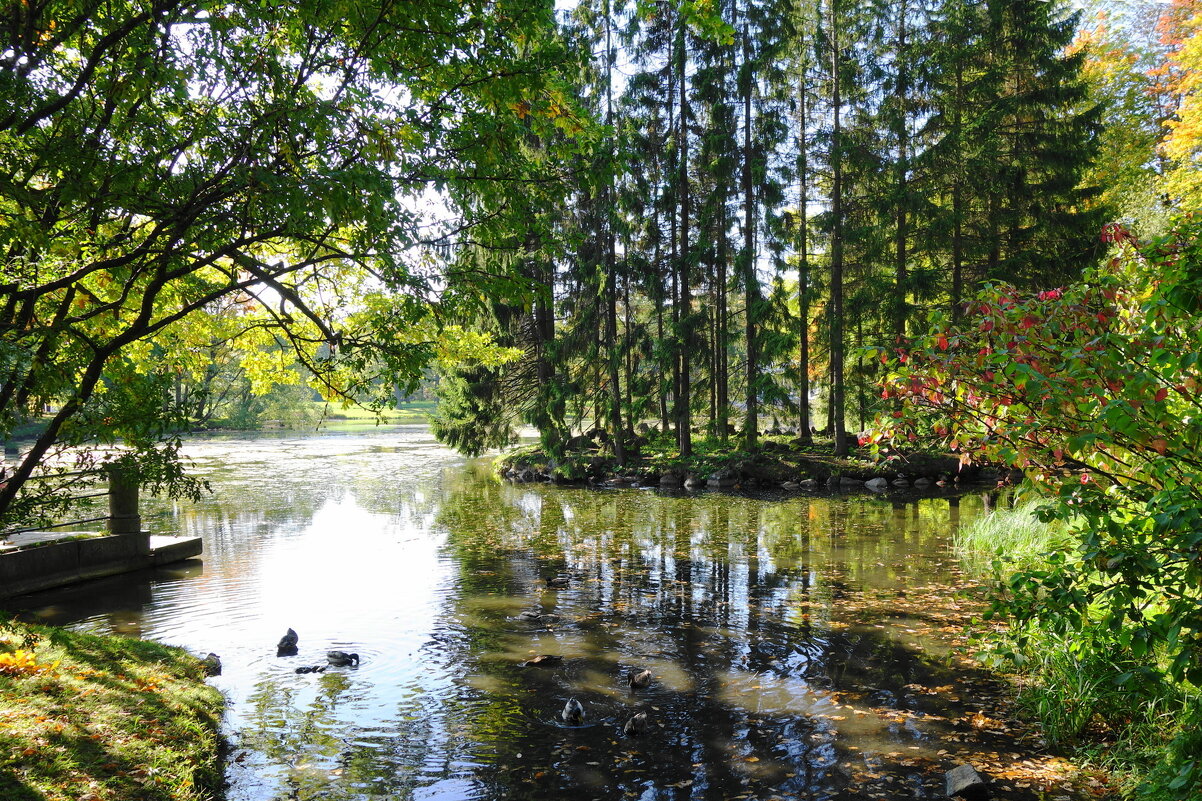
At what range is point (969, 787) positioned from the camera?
14.9 ft

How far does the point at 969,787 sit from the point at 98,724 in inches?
217

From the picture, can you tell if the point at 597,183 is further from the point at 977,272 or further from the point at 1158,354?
the point at 977,272

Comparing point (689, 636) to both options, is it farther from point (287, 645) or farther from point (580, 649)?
point (287, 645)

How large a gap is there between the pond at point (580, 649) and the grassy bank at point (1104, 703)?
42 centimetres

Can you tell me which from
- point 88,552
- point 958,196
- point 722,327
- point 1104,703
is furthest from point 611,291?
point 1104,703

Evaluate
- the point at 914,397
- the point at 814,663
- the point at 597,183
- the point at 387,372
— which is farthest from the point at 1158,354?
the point at 814,663

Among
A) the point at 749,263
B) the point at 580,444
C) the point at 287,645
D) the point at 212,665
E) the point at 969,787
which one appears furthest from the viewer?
the point at 580,444

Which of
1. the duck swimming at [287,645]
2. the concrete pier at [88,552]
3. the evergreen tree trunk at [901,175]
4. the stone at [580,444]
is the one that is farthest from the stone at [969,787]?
the stone at [580,444]

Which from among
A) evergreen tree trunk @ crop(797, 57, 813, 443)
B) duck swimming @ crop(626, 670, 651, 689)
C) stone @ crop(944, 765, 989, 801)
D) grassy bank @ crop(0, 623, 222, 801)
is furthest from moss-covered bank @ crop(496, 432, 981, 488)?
grassy bank @ crop(0, 623, 222, 801)

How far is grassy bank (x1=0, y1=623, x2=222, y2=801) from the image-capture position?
3920 mm

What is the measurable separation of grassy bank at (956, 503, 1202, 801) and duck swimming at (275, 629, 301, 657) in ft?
21.3

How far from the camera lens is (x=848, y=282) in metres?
24.3

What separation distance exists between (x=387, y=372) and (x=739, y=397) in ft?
80.4

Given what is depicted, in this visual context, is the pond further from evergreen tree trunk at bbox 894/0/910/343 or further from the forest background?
evergreen tree trunk at bbox 894/0/910/343
